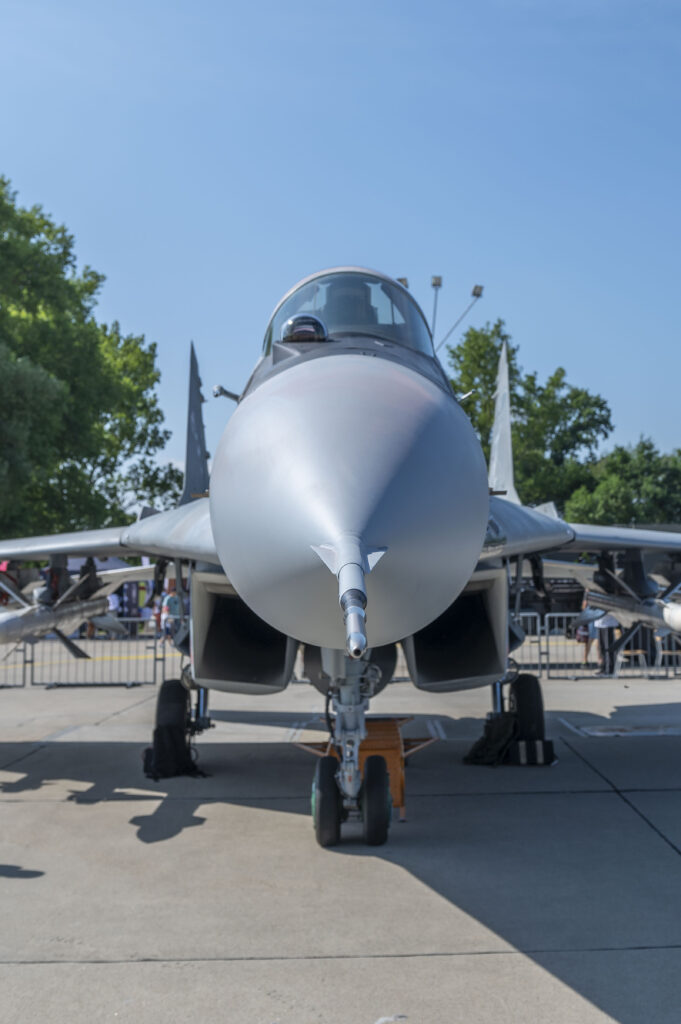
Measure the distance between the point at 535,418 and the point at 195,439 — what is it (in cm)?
3698

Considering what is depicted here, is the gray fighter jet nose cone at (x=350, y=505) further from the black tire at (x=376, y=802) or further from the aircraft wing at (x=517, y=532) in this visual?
the black tire at (x=376, y=802)

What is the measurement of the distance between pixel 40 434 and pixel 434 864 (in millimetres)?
23653

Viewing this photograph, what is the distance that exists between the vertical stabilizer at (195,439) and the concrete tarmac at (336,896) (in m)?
3.14

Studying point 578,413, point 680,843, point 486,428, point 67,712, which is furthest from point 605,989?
point 578,413

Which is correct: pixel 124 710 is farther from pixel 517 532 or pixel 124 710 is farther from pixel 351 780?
pixel 517 532

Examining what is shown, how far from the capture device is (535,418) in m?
45.5

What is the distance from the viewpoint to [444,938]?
13.1ft

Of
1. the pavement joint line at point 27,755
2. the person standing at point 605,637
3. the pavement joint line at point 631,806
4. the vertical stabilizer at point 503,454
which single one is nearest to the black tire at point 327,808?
the pavement joint line at point 631,806

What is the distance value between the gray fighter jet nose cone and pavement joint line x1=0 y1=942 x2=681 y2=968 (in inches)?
58.3

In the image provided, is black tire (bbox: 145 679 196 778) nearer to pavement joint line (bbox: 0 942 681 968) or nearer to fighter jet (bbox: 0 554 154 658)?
fighter jet (bbox: 0 554 154 658)

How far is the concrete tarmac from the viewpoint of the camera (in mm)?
3410

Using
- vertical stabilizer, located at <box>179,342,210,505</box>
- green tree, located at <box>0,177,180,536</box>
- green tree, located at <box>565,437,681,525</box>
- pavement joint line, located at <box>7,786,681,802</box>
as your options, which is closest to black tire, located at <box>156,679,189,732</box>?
pavement joint line, located at <box>7,786,681,802</box>

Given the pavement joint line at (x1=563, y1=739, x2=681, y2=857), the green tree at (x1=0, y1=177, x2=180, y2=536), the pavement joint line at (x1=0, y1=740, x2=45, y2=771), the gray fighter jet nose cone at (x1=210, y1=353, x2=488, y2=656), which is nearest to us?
the gray fighter jet nose cone at (x1=210, y1=353, x2=488, y2=656)

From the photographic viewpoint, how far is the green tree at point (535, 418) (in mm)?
41469
